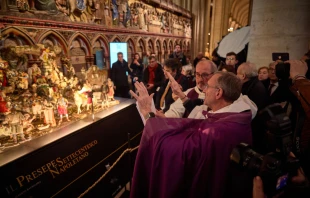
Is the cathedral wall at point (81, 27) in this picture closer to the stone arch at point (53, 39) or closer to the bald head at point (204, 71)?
the stone arch at point (53, 39)

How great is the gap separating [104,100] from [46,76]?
1100 mm

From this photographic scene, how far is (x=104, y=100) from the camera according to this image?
3883 mm

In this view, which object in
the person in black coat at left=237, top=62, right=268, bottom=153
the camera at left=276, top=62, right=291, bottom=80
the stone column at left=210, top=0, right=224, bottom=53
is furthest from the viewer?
the stone column at left=210, top=0, right=224, bottom=53

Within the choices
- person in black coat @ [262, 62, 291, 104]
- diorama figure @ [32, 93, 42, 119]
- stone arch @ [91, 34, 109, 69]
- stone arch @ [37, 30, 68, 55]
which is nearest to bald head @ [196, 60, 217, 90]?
person in black coat @ [262, 62, 291, 104]

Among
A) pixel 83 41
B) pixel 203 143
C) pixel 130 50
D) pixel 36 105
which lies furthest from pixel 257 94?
pixel 130 50

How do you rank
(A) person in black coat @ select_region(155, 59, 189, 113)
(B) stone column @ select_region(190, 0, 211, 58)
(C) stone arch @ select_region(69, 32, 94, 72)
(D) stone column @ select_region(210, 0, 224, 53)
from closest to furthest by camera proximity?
(A) person in black coat @ select_region(155, 59, 189, 113) → (C) stone arch @ select_region(69, 32, 94, 72) → (B) stone column @ select_region(190, 0, 211, 58) → (D) stone column @ select_region(210, 0, 224, 53)

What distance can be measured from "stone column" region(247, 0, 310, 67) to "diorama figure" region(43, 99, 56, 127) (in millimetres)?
4225

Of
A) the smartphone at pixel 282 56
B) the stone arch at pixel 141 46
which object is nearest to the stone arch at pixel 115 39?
the stone arch at pixel 141 46

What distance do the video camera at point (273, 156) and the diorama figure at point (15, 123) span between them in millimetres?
2606

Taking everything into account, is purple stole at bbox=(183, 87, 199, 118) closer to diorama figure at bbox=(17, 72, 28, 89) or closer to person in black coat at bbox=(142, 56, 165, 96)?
diorama figure at bbox=(17, 72, 28, 89)

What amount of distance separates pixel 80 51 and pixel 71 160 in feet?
13.3

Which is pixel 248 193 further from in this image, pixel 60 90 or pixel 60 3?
pixel 60 3

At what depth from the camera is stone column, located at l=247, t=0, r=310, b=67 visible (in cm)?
387

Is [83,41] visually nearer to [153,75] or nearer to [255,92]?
[153,75]
